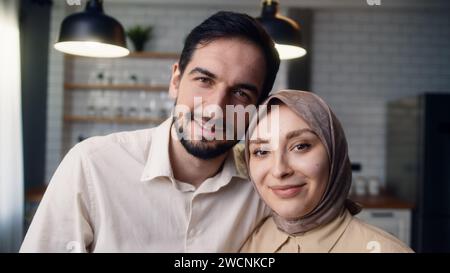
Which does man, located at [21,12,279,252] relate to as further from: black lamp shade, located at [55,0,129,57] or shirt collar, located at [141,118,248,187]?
black lamp shade, located at [55,0,129,57]

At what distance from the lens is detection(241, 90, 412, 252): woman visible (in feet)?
1.94

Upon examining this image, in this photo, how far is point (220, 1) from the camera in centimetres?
70

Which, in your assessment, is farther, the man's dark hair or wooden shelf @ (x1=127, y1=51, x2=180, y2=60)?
wooden shelf @ (x1=127, y1=51, x2=180, y2=60)

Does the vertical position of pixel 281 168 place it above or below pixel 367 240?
above

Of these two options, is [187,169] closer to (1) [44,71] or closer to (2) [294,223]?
(2) [294,223]

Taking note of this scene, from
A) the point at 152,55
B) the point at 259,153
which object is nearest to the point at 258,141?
the point at 259,153

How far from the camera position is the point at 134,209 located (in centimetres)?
67

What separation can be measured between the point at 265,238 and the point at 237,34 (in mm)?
334

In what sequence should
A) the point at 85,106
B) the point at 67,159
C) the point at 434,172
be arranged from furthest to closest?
the point at 434,172, the point at 85,106, the point at 67,159

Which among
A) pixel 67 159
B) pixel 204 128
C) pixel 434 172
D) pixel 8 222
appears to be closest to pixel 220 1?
pixel 204 128

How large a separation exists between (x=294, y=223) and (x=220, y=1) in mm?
395

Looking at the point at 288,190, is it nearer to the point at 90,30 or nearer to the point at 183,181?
the point at 183,181

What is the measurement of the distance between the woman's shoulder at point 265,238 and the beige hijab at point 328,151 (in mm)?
17

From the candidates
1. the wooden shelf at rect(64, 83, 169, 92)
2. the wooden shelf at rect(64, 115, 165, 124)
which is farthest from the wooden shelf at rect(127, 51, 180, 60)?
the wooden shelf at rect(64, 115, 165, 124)
